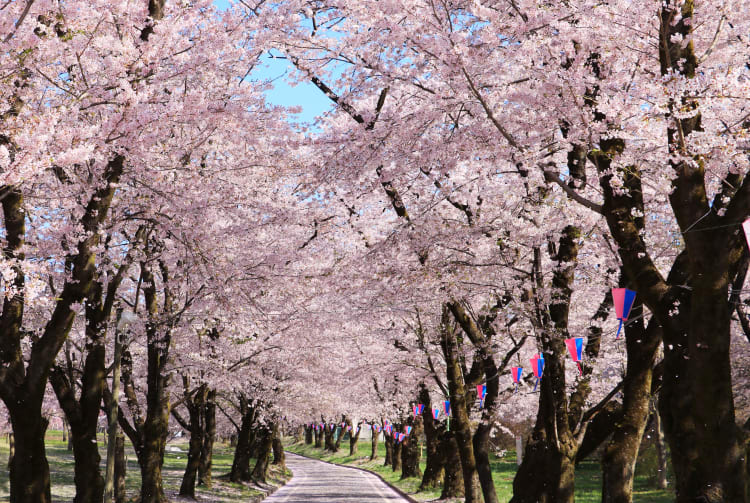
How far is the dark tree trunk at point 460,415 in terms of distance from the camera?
18.9 metres

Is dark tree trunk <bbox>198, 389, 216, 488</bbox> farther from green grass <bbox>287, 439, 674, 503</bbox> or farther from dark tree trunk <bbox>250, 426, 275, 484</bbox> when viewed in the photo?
green grass <bbox>287, 439, 674, 503</bbox>

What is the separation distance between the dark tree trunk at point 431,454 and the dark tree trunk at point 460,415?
11437 mm

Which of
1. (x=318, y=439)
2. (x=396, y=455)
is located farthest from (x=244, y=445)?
(x=318, y=439)

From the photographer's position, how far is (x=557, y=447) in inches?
448

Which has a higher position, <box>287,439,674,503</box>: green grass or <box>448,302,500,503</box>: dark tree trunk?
<box>448,302,500,503</box>: dark tree trunk

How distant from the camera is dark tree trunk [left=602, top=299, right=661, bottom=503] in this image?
10.0m

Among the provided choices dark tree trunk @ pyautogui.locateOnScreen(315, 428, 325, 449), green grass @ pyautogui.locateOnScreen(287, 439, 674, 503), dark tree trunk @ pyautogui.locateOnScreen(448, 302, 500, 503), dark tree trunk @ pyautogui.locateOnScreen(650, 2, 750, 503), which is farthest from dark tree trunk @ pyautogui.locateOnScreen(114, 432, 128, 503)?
dark tree trunk @ pyautogui.locateOnScreen(315, 428, 325, 449)

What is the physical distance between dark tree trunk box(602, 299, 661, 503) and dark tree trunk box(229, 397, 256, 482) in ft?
84.7

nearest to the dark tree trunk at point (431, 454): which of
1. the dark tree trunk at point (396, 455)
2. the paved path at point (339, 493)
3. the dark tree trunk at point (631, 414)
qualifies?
the paved path at point (339, 493)

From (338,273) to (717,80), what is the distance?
11513mm

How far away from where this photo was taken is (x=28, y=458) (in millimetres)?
9531

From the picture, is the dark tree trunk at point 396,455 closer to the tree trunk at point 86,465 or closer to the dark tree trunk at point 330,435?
the tree trunk at point 86,465

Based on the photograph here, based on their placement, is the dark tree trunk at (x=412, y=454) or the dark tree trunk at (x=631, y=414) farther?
the dark tree trunk at (x=412, y=454)

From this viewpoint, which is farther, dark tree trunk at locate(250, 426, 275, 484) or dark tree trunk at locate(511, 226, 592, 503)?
dark tree trunk at locate(250, 426, 275, 484)
